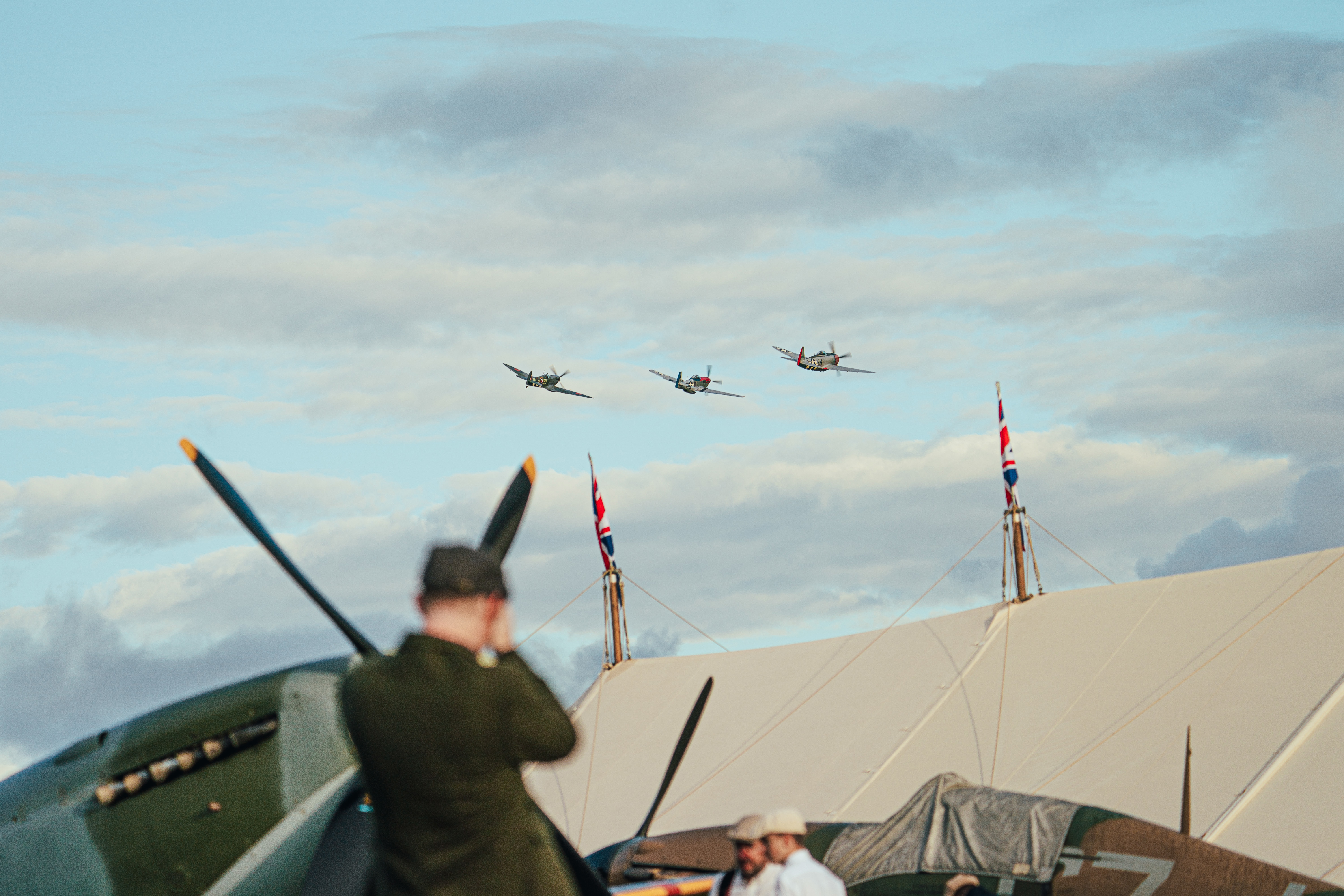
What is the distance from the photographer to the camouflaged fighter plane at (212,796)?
3.90 meters

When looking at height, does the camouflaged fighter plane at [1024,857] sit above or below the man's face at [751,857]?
below

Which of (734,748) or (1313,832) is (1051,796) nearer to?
(1313,832)

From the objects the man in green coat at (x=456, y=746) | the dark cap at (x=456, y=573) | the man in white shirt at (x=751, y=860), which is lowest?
the man in white shirt at (x=751, y=860)

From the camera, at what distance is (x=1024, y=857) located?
7.08 m

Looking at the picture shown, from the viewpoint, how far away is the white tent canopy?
1156cm

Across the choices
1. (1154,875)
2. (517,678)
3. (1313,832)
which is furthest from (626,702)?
(517,678)

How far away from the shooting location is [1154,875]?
693cm

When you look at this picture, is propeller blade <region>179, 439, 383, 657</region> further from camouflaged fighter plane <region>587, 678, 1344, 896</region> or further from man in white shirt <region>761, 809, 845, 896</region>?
camouflaged fighter plane <region>587, 678, 1344, 896</region>

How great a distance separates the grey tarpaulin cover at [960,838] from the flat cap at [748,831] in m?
3.33

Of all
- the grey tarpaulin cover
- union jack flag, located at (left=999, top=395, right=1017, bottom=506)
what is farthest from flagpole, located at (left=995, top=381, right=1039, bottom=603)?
the grey tarpaulin cover

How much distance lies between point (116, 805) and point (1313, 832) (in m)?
9.83

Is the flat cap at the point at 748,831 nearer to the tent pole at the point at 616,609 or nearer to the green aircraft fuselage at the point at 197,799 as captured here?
the green aircraft fuselage at the point at 197,799

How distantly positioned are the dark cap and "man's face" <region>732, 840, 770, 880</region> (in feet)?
7.40

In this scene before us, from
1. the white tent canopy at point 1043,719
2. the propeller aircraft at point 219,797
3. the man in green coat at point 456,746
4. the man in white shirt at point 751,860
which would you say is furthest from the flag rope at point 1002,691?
the man in green coat at point 456,746
